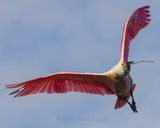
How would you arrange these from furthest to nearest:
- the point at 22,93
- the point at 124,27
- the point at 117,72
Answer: the point at 124,27 < the point at 22,93 < the point at 117,72

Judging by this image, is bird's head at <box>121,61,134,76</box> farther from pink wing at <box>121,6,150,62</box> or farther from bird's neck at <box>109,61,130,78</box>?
pink wing at <box>121,6,150,62</box>

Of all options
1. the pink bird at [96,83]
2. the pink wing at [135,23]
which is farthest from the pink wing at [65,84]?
the pink wing at [135,23]

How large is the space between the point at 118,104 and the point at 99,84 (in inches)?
41.0

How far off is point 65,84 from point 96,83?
1043 mm

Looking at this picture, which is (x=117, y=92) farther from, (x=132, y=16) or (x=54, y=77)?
(x=132, y=16)

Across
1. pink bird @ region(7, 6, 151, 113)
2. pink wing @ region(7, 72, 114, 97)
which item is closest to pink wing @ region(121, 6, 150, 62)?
pink bird @ region(7, 6, 151, 113)

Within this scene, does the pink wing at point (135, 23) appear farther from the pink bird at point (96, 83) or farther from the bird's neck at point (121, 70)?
the bird's neck at point (121, 70)

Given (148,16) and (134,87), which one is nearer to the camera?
(134,87)

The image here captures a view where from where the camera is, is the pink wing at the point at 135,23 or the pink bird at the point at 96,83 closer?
the pink bird at the point at 96,83

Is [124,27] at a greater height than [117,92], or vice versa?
[124,27]

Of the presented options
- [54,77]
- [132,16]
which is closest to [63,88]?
[54,77]

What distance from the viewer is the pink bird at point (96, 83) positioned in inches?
709

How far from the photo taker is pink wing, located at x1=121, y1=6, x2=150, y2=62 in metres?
20.6

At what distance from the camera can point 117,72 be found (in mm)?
17922
